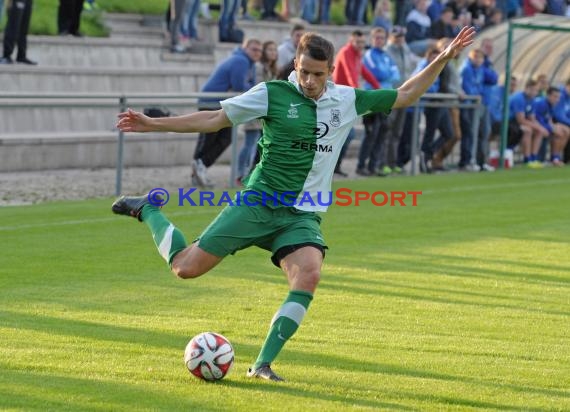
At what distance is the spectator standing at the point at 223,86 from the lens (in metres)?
19.4

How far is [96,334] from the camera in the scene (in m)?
8.77

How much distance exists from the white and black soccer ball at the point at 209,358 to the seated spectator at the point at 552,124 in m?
19.3

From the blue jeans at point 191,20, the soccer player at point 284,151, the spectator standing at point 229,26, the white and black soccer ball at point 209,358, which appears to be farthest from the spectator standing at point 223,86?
the white and black soccer ball at point 209,358

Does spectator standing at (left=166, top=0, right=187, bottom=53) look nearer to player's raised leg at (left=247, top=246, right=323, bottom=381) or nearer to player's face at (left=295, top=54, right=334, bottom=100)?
player's face at (left=295, top=54, right=334, bottom=100)

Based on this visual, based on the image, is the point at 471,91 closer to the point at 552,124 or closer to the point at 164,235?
the point at 552,124

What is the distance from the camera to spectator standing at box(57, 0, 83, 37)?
76.6 feet

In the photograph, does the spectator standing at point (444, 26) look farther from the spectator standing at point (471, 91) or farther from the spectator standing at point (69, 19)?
the spectator standing at point (69, 19)

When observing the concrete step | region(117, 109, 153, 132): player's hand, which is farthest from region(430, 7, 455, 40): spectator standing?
region(117, 109, 153, 132): player's hand

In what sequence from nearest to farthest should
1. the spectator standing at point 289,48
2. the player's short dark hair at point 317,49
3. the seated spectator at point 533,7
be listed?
the player's short dark hair at point 317,49
the spectator standing at point 289,48
the seated spectator at point 533,7

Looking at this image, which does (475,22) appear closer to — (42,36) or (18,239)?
(42,36)

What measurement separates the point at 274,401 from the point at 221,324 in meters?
2.33

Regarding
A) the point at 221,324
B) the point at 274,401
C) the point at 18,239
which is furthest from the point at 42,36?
the point at 274,401

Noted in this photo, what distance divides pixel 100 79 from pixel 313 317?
14045 mm

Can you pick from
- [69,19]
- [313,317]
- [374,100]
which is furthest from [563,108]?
[374,100]
